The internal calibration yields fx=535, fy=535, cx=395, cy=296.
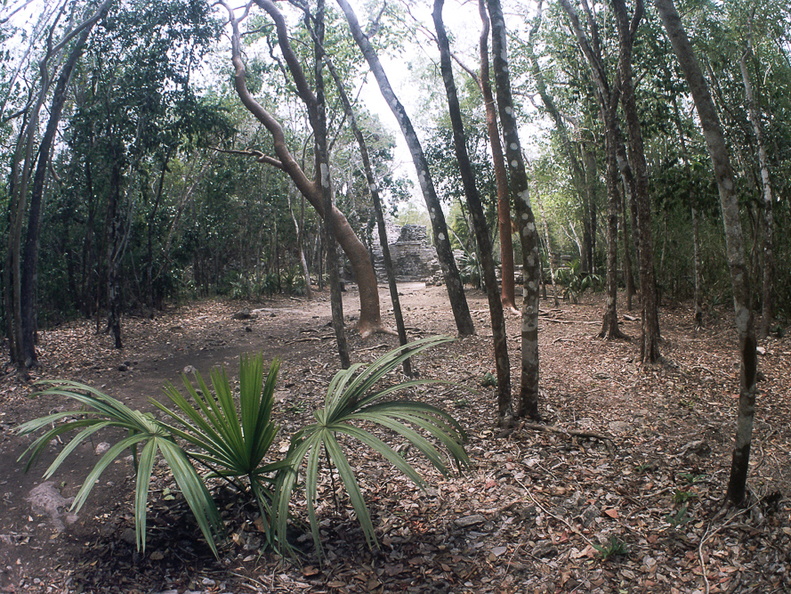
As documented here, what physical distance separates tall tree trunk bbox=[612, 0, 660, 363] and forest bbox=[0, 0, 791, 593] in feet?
0.09

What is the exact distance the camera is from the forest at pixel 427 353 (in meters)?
2.79

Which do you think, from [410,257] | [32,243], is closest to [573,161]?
[32,243]

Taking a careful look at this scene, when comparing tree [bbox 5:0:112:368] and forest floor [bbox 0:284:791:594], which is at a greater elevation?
tree [bbox 5:0:112:368]

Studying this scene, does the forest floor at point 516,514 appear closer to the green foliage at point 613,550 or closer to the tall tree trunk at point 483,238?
the green foliage at point 613,550

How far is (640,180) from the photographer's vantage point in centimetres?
583

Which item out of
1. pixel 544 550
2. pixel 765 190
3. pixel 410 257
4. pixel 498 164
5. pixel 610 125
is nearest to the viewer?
pixel 544 550

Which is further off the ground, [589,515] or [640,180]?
[640,180]

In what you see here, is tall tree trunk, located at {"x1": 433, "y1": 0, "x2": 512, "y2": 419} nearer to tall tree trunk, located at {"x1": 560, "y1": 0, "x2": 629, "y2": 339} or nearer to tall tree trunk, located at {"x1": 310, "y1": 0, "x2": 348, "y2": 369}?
tall tree trunk, located at {"x1": 310, "y1": 0, "x2": 348, "y2": 369}

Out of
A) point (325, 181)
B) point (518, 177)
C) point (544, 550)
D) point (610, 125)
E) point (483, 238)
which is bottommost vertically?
point (544, 550)

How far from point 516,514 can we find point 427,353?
13.5ft

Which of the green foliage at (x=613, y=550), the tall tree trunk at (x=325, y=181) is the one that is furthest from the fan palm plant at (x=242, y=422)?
the tall tree trunk at (x=325, y=181)

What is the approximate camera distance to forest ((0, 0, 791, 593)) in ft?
9.14

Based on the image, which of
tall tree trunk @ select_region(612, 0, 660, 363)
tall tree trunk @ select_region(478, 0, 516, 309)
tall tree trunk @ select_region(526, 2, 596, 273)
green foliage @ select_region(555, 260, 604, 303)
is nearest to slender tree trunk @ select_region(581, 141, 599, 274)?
tall tree trunk @ select_region(526, 2, 596, 273)

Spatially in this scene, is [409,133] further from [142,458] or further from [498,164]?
[142,458]
